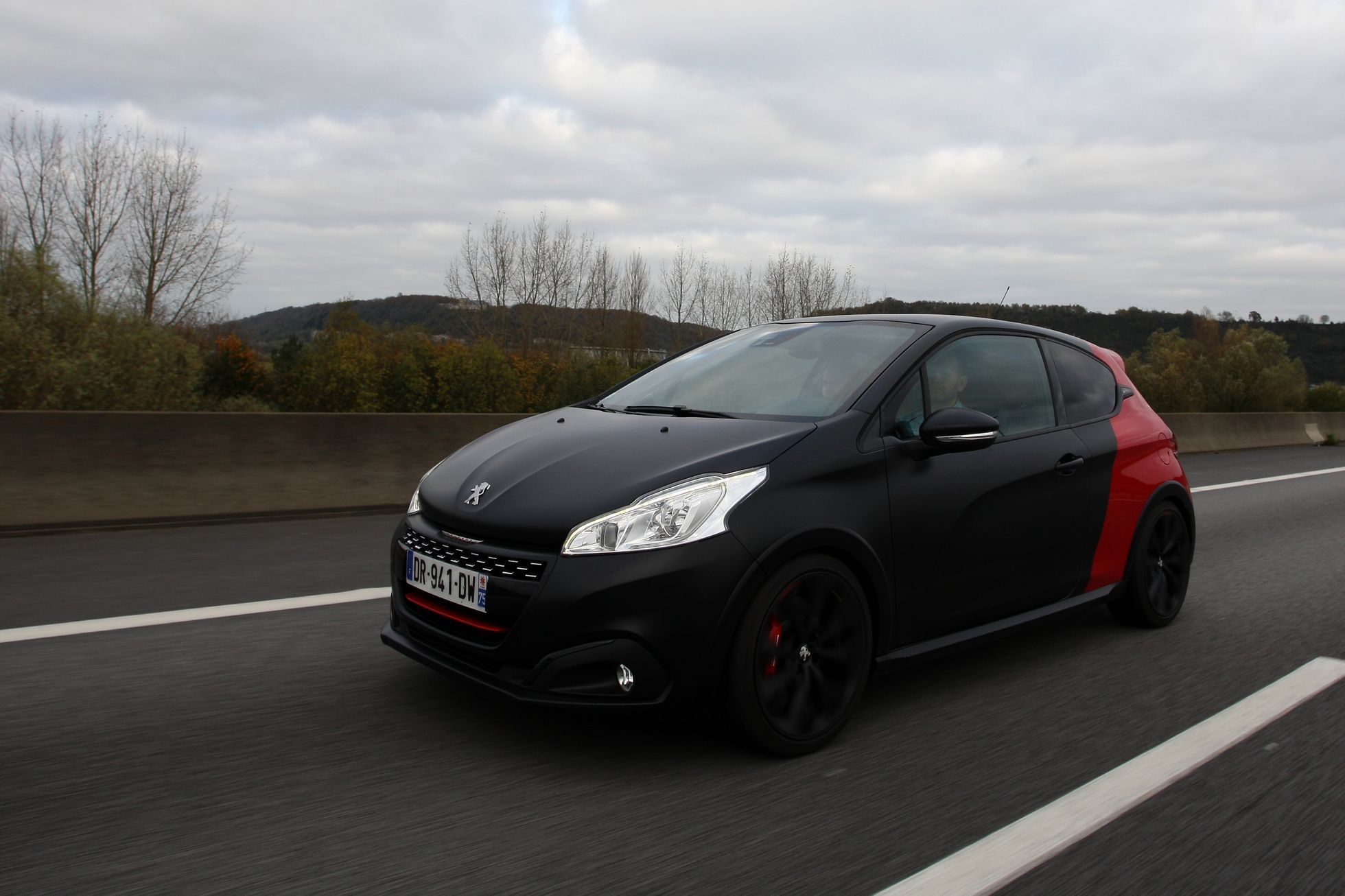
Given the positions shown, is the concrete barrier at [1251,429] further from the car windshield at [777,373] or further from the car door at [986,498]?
the car windshield at [777,373]

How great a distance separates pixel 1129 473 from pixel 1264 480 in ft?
35.3

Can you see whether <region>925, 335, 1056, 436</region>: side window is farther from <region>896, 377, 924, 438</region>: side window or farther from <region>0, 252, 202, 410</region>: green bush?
<region>0, 252, 202, 410</region>: green bush

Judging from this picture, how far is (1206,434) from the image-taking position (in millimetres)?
20062

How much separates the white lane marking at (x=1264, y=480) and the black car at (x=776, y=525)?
8.83 metres

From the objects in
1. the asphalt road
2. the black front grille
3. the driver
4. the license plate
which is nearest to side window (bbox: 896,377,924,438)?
the driver

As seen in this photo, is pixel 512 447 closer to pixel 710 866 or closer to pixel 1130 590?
pixel 710 866

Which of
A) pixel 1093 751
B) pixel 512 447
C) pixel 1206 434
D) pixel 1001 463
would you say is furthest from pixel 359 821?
pixel 1206 434

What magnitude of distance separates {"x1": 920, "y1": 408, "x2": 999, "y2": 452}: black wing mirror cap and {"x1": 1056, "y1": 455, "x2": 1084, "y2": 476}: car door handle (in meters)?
0.74

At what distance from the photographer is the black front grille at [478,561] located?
10.7 ft

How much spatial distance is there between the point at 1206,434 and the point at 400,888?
A: 20.7 metres

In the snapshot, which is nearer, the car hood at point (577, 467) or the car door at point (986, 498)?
the car hood at point (577, 467)

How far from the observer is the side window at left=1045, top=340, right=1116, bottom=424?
4.99 metres

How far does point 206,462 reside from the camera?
27.1 ft

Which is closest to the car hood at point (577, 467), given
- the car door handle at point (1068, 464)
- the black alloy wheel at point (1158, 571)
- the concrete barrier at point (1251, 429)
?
the car door handle at point (1068, 464)
